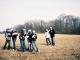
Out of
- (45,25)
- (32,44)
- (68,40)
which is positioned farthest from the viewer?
(68,40)

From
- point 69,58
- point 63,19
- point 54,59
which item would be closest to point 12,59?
point 54,59

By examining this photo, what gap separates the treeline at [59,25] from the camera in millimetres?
12430

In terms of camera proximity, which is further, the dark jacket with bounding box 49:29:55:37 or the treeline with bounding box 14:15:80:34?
the dark jacket with bounding box 49:29:55:37

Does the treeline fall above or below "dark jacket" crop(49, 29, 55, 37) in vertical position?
above

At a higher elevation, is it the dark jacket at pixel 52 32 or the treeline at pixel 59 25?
the treeline at pixel 59 25

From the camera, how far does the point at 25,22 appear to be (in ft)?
41.2

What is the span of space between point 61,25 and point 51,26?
693mm

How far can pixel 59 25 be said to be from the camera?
1403 cm

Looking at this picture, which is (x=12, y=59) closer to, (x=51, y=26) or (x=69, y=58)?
(x=69, y=58)

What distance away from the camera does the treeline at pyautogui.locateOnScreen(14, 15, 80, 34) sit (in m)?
12.4

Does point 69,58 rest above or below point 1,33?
below

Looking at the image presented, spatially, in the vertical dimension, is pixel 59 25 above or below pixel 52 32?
above

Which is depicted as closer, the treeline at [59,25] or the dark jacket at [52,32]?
the treeline at [59,25]

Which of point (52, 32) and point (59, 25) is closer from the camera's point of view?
point (59, 25)
